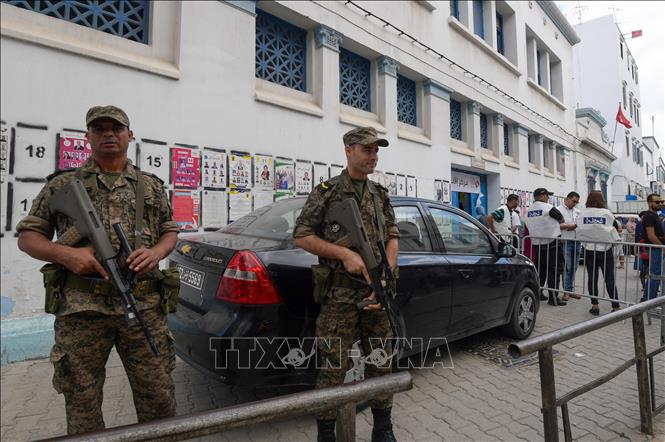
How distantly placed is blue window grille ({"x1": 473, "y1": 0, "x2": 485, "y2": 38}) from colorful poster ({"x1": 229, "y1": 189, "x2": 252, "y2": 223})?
1031 cm

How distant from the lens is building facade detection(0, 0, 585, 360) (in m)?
3.79

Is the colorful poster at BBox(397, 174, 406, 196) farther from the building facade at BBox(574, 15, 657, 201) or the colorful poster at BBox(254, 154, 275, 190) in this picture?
the building facade at BBox(574, 15, 657, 201)

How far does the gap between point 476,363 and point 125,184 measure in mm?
3381

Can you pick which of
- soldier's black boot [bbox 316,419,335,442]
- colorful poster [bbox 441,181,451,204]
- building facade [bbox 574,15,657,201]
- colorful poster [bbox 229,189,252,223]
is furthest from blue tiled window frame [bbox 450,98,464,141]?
building facade [bbox 574,15,657,201]

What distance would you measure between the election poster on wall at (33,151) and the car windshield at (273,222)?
2.37m

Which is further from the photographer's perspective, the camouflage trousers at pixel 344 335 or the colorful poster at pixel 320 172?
the colorful poster at pixel 320 172

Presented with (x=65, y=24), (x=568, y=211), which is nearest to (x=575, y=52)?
(x=568, y=211)

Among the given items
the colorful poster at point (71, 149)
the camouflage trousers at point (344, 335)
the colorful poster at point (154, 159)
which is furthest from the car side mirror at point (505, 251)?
the colorful poster at point (71, 149)

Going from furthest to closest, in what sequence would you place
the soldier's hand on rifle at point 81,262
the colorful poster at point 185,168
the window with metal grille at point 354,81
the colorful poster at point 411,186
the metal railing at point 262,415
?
1. the colorful poster at point 411,186
2. the window with metal grille at point 354,81
3. the colorful poster at point 185,168
4. the soldier's hand on rifle at point 81,262
5. the metal railing at point 262,415

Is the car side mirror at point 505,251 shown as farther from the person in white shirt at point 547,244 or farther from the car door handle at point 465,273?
the person in white shirt at point 547,244

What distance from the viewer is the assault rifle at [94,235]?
63.4 inches

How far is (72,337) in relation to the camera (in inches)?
65.1

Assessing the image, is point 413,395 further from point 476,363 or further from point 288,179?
point 288,179

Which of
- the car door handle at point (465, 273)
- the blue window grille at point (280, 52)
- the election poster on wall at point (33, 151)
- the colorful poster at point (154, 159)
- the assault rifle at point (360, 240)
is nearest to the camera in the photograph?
the assault rifle at point (360, 240)
